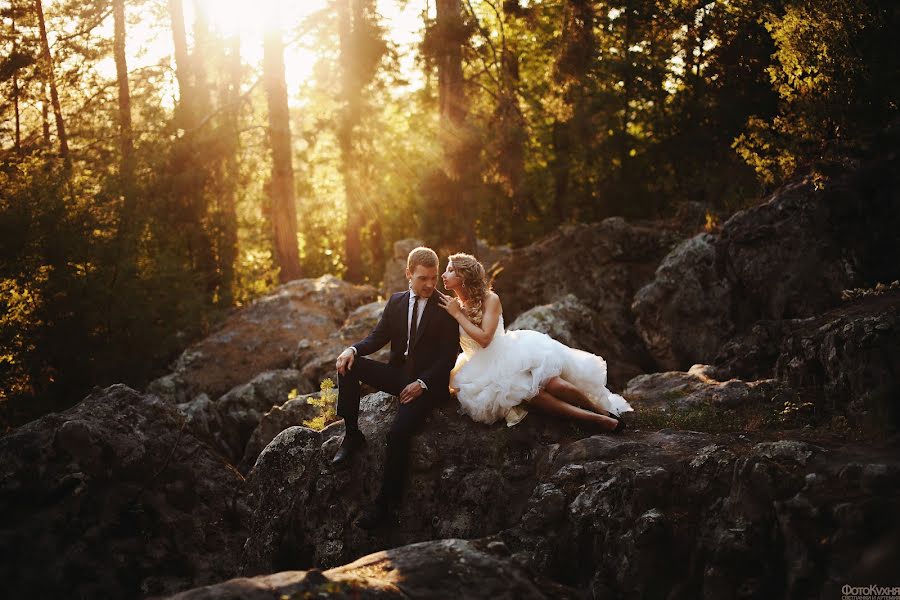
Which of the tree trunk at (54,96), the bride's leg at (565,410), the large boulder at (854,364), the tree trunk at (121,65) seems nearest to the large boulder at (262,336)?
the tree trunk at (54,96)

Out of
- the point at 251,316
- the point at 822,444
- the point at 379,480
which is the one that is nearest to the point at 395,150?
the point at 251,316

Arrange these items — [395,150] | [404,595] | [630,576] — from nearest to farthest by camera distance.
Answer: [404,595]
[630,576]
[395,150]

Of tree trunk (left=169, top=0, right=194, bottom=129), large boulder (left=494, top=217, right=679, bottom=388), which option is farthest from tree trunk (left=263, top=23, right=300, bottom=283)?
large boulder (left=494, top=217, right=679, bottom=388)

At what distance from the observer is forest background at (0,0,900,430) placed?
11633mm

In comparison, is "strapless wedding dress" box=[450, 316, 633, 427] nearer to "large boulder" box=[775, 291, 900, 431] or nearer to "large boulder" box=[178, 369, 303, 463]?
"large boulder" box=[775, 291, 900, 431]

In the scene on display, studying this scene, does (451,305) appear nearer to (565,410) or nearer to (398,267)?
(565,410)

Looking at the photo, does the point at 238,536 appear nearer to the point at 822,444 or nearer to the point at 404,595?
the point at 404,595

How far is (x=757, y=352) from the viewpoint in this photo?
8.99 metres

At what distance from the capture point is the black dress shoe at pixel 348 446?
22.2 ft

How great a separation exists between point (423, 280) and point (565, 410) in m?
1.76

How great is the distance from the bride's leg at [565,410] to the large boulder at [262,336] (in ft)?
25.0

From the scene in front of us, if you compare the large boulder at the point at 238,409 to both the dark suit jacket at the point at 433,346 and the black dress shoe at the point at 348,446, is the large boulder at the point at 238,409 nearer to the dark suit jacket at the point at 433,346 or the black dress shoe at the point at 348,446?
the black dress shoe at the point at 348,446

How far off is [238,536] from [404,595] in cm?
501

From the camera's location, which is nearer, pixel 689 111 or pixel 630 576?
pixel 630 576
